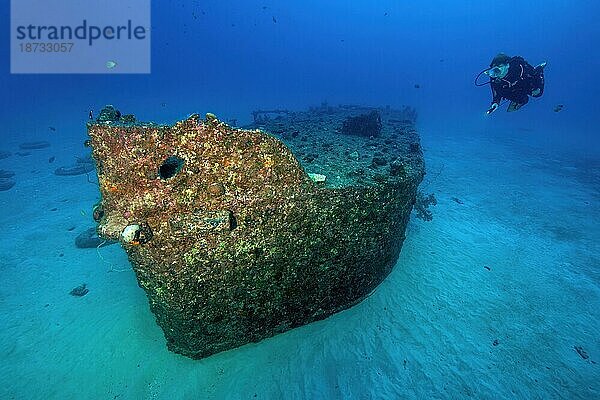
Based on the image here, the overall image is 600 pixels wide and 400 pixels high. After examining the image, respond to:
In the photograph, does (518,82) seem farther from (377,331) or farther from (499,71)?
(377,331)

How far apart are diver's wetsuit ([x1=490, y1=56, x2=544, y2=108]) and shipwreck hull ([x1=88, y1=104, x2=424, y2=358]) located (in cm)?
509

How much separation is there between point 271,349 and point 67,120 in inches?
1609

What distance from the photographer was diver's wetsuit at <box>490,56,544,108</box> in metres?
7.37

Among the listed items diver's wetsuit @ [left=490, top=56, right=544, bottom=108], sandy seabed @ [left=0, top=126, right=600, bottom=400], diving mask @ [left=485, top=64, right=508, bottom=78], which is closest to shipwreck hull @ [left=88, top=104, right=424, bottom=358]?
sandy seabed @ [left=0, top=126, right=600, bottom=400]

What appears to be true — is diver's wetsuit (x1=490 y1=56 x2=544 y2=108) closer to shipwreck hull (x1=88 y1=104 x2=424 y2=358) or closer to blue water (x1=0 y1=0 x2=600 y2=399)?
blue water (x1=0 y1=0 x2=600 y2=399)

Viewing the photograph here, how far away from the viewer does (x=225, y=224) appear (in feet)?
12.0

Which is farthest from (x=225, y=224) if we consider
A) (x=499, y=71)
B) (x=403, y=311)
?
(x=499, y=71)

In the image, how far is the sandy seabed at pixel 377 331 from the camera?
15.0ft

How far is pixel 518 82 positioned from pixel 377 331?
7138 mm

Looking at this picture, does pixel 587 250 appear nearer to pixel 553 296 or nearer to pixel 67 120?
pixel 553 296

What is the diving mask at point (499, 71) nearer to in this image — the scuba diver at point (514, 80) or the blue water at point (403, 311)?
the scuba diver at point (514, 80)

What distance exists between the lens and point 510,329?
18.8ft

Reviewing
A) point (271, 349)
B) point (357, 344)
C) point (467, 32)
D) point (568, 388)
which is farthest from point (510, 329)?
point (467, 32)

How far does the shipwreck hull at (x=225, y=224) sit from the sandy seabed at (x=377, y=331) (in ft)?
2.14
